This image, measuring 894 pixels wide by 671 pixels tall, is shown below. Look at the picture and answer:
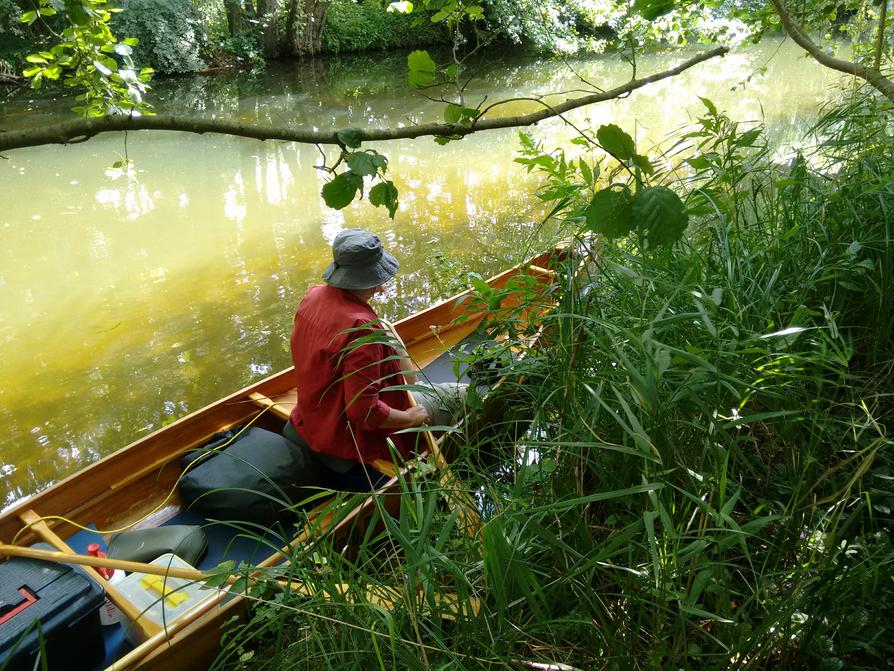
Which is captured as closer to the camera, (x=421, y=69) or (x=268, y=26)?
(x=421, y=69)

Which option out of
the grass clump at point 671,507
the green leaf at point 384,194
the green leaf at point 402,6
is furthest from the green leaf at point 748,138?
the green leaf at point 384,194

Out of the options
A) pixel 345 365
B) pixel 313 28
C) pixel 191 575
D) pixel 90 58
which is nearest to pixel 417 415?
pixel 345 365

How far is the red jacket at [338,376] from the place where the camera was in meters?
2.21

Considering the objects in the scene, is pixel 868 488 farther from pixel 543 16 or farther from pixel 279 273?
pixel 543 16

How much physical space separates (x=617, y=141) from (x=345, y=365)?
131 centimetres

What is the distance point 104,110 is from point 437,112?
8.11m

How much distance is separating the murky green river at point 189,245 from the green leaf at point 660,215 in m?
0.84

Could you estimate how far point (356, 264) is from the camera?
2.32 m

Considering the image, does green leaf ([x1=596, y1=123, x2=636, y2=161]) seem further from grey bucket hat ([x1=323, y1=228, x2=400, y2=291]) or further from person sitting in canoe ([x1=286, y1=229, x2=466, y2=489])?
grey bucket hat ([x1=323, y1=228, x2=400, y2=291])

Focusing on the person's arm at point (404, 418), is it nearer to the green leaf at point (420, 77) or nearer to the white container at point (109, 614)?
the white container at point (109, 614)

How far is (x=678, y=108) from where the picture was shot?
10461 mm

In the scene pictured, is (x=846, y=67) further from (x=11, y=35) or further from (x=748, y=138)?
(x=11, y=35)

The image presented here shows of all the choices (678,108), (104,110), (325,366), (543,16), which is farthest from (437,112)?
(325,366)

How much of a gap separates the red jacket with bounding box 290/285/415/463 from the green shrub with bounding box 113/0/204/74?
41.0 ft
